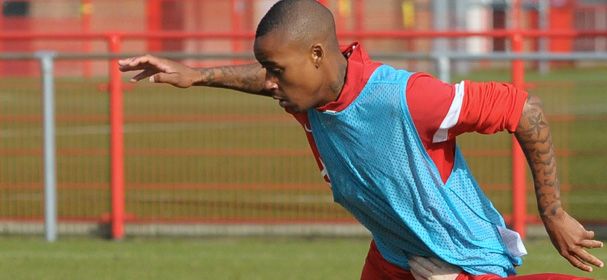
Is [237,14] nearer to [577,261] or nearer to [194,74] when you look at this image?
[194,74]

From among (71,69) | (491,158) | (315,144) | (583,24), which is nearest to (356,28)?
(583,24)

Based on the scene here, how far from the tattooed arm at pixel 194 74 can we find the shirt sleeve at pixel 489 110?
72cm

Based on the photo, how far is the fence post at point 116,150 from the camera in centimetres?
980

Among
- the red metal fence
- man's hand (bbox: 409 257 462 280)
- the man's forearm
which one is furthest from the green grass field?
man's hand (bbox: 409 257 462 280)

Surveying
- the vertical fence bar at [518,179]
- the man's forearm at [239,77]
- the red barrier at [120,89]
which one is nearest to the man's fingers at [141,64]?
the man's forearm at [239,77]

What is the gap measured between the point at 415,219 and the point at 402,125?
1.18 ft

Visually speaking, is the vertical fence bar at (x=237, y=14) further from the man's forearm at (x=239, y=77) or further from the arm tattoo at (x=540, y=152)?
the arm tattoo at (x=540, y=152)

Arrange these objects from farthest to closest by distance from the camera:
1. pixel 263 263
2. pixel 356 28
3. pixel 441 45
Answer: pixel 356 28 < pixel 441 45 < pixel 263 263

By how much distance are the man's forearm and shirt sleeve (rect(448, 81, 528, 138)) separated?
1.00 meters

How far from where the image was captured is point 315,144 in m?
4.69

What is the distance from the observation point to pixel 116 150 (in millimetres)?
9875

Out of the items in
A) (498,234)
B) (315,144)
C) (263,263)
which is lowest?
(263,263)

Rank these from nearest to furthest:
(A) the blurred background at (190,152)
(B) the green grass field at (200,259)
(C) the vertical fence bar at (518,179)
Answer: (B) the green grass field at (200,259), (C) the vertical fence bar at (518,179), (A) the blurred background at (190,152)

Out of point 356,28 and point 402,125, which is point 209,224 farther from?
point 356,28
